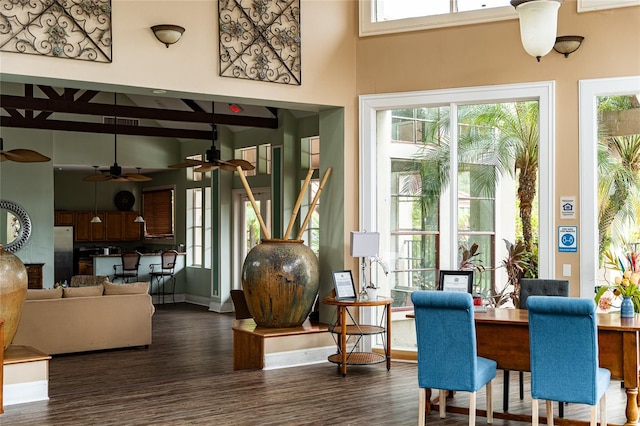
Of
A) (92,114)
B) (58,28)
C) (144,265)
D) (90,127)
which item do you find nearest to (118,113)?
(92,114)

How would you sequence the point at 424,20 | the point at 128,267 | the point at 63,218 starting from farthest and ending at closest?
the point at 63,218 < the point at 128,267 < the point at 424,20

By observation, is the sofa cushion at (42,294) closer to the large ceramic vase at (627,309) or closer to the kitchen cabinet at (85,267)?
the large ceramic vase at (627,309)

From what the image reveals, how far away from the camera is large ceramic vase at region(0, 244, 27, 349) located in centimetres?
612

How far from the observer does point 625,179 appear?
6.71 meters

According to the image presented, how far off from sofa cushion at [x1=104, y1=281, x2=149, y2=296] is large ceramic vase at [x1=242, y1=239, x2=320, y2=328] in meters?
2.27

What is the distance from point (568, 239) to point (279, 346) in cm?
295

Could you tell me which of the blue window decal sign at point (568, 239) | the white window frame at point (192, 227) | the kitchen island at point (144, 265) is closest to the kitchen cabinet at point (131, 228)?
the kitchen island at point (144, 265)

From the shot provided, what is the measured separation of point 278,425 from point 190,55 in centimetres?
361

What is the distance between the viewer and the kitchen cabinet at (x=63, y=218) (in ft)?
53.0

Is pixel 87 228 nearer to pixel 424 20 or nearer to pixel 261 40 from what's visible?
pixel 261 40

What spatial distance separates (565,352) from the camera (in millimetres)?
4555

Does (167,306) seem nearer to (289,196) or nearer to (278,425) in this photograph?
(289,196)

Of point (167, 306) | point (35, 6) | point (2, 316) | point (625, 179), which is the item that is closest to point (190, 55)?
point (35, 6)

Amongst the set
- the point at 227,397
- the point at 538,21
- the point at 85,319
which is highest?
the point at 538,21
